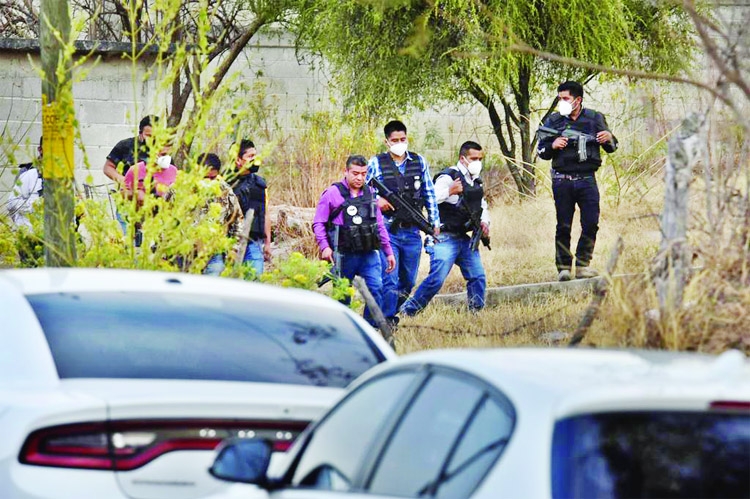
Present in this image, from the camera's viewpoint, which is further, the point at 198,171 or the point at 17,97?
the point at 17,97

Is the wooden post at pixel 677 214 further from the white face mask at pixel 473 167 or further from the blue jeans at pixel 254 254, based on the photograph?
the white face mask at pixel 473 167

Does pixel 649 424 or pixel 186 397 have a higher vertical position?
pixel 649 424

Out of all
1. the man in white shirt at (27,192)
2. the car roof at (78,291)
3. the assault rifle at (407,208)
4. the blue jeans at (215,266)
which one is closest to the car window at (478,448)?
the car roof at (78,291)

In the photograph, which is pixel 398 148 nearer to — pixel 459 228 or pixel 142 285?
pixel 459 228

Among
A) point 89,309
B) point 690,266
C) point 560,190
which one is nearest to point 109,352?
point 89,309

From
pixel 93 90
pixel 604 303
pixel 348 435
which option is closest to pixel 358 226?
pixel 604 303

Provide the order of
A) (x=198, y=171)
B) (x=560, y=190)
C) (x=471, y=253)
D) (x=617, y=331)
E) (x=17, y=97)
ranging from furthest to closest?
(x=17, y=97) < (x=560, y=190) < (x=471, y=253) < (x=198, y=171) < (x=617, y=331)

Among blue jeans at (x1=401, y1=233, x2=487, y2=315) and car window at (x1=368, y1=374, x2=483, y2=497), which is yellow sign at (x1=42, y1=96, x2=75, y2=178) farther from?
car window at (x1=368, y1=374, x2=483, y2=497)

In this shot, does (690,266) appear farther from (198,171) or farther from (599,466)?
(599,466)

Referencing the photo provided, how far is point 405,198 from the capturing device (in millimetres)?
12438

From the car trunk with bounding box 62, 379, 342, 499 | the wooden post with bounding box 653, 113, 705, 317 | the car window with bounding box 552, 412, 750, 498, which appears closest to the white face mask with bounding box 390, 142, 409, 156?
the wooden post with bounding box 653, 113, 705, 317

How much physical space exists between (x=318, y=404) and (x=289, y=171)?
Result: 14612 millimetres

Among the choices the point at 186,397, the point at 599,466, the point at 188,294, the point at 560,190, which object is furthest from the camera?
the point at 560,190

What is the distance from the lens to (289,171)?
769 inches
